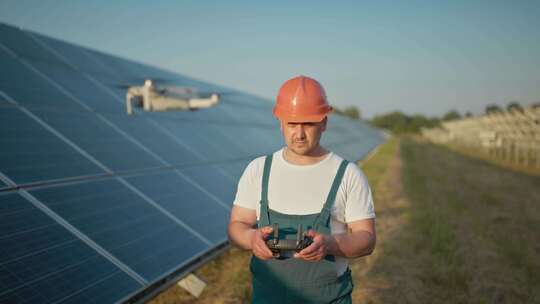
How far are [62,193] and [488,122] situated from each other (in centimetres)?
3836

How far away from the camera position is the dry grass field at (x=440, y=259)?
576 cm

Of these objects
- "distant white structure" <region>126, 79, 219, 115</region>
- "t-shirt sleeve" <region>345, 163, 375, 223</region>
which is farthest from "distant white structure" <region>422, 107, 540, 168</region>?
"t-shirt sleeve" <region>345, 163, 375, 223</region>

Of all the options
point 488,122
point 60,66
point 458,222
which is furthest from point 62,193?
point 488,122

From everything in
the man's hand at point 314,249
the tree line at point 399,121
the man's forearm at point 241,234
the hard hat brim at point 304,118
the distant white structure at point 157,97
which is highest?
the hard hat brim at point 304,118

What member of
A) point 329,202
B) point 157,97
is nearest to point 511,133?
point 157,97

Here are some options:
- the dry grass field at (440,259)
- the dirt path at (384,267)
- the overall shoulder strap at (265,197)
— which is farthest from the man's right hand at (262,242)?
the dirt path at (384,267)

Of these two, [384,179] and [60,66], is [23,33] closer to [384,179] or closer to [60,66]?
[60,66]

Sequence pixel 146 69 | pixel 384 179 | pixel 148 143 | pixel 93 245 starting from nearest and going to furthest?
pixel 93 245
pixel 148 143
pixel 146 69
pixel 384 179

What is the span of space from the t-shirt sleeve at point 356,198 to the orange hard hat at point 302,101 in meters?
0.39

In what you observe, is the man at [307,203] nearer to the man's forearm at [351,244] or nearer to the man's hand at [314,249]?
the man's forearm at [351,244]

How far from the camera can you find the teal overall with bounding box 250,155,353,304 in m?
2.33

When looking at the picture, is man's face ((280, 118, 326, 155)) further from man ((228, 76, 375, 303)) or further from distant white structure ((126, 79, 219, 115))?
distant white structure ((126, 79, 219, 115))

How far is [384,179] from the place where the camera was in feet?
55.3

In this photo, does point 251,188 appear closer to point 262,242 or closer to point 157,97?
point 262,242
